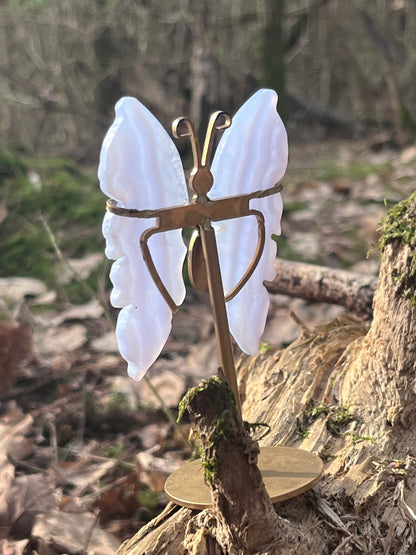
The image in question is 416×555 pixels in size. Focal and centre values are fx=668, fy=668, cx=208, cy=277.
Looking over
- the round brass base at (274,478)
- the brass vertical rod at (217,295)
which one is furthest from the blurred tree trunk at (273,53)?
the round brass base at (274,478)

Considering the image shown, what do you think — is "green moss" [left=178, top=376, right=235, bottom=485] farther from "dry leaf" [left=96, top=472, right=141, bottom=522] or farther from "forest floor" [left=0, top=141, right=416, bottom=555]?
"dry leaf" [left=96, top=472, right=141, bottom=522]

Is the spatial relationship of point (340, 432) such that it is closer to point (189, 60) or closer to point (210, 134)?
point (210, 134)

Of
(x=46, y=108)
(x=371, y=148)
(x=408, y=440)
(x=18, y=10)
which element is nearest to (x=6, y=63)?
(x=18, y=10)

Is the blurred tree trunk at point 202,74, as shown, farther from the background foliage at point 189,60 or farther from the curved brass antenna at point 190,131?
the curved brass antenna at point 190,131

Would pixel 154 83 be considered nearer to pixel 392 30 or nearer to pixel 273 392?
pixel 392 30

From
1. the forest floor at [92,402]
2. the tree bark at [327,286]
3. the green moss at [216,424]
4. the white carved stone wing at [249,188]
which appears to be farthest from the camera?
the tree bark at [327,286]

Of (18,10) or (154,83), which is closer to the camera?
(154,83)

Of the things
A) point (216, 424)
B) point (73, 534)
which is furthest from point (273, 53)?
point (216, 424)
